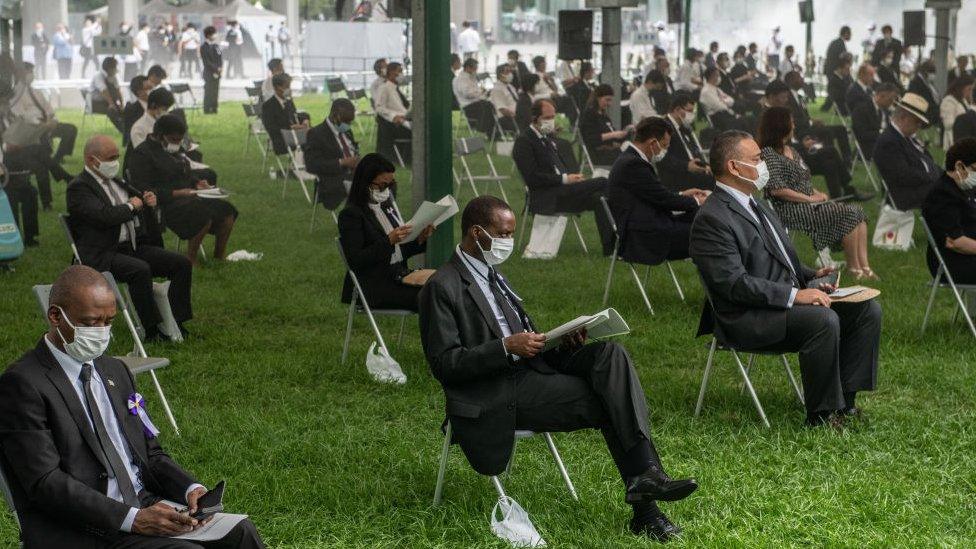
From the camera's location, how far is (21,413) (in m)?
3.79

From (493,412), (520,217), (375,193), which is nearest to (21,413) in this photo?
(493,412)

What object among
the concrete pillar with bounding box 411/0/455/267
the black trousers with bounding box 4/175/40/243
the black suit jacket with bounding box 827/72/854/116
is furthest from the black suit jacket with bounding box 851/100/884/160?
the black trousers with bounding box 4/175/40/243

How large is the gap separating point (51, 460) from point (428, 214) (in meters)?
3.83

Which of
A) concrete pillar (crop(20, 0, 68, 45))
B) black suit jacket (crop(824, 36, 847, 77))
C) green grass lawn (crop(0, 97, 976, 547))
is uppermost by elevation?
concrete pillar (crop(20, 0, 68, 45))

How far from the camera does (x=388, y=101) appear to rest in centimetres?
1773

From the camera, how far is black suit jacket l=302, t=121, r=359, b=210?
12.6 metres

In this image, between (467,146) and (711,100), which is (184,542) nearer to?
(467,146)

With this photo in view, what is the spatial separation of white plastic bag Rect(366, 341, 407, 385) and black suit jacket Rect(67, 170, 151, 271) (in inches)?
71.6

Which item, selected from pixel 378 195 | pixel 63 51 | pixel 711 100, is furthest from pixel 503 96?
pixel 63 51

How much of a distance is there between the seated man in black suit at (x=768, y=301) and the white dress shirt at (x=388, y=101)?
1139 centimetres

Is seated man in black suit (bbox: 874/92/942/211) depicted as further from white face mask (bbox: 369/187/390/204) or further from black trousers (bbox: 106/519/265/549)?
black trousers (bbox: 106/519/265/549)

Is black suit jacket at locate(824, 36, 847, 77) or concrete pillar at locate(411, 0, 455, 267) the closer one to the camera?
concrete pillar at locate(411, 0, 455, 267)

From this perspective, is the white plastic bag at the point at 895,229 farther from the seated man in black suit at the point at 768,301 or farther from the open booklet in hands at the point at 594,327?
the open booklet in hands at the point at 594,327

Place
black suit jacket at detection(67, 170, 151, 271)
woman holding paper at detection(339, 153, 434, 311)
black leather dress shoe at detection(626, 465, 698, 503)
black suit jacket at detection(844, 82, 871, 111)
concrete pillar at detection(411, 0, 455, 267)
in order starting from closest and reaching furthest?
black leather dress shoe at detection(626, 465, 698, 503), woman holding paper at detection(339, 153, 434, 311), black suit jacket at detection(67, 170, 151, 271), concrete pillar at detection(411, 0, 455, 267), black suit jacket at detection(844, 82, 871, 111)
